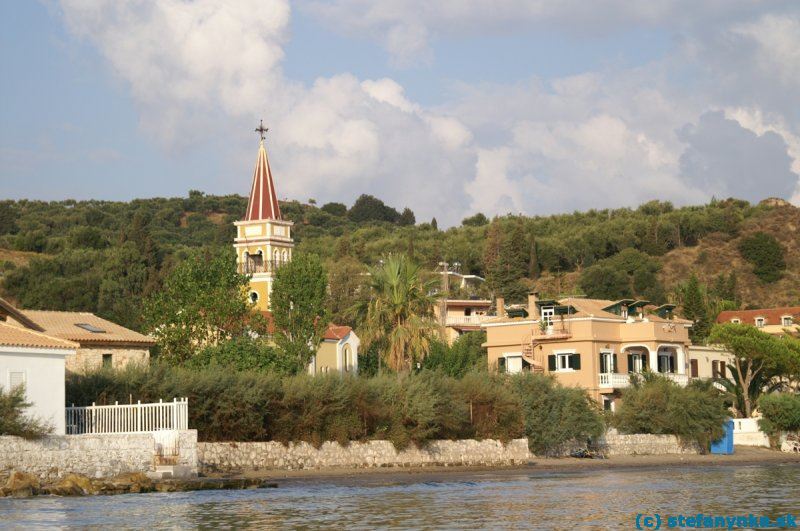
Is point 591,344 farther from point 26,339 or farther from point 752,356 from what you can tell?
point 26,339

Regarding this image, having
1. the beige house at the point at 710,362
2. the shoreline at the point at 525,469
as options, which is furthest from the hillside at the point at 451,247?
the shoreline at the point at 525,469

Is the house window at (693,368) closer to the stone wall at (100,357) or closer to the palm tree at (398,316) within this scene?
the palm tree at (398,316)

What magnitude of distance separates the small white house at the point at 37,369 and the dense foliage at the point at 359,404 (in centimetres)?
308

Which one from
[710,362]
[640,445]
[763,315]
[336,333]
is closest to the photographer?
[640,445]

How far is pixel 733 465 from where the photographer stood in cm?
5572

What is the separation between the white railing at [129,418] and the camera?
128ft

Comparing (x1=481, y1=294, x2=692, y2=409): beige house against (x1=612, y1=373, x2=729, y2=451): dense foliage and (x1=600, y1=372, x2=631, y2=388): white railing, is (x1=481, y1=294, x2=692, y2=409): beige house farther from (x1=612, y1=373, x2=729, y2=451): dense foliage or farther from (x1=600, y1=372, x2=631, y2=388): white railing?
(x1=612, y1=373, x2=729, y2=451): dense foliage

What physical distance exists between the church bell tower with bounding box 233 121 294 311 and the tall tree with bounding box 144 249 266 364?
2010 cm

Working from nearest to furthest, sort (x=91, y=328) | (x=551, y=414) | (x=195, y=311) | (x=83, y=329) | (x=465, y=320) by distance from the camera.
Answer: (x=83, y=329)
(x=91, y=328)
(x=551, y=414)
(x=195, y=311)
(x=465, y=320)

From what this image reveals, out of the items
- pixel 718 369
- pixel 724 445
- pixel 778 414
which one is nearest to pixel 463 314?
pixel 718 369

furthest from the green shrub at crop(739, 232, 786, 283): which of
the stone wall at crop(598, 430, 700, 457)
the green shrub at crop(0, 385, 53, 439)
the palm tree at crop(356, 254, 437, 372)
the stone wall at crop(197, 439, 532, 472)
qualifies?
the green shrub at crop(0, 385, 53, 439)

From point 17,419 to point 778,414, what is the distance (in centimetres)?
4415

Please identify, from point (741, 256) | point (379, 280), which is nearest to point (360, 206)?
point (741, 256)

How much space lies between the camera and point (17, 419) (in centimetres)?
3600
